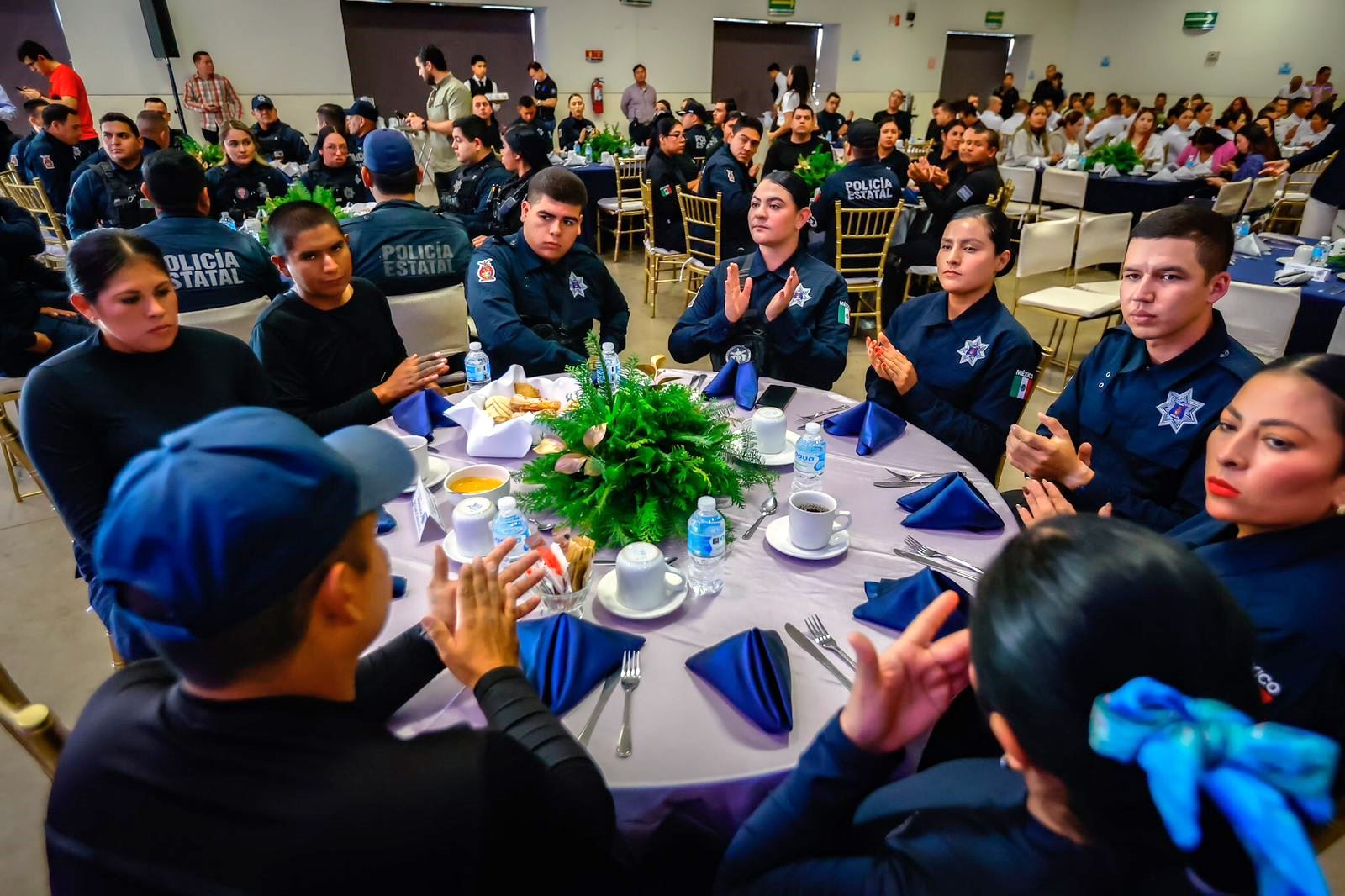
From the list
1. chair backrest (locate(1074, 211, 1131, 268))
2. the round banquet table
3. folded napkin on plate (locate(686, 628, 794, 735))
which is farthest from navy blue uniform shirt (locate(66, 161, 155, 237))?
chair backrest (locate(1074, 211, 1131, 268))

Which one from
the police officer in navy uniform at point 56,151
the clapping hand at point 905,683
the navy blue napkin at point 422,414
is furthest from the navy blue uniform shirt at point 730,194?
the police officer in navy uniform at point 56,151

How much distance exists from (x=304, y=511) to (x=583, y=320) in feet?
7.91

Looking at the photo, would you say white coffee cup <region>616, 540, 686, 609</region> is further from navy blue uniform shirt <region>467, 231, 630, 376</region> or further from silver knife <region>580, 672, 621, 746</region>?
navy blue uniform shirt <region>467, 231, 630, 376</region>

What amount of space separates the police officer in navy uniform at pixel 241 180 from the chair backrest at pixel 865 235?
394cm

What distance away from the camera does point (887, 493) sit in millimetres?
1775

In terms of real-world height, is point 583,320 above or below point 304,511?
below

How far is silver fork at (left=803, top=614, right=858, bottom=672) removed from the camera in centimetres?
126

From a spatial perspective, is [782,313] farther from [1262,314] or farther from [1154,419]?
[1262,314]

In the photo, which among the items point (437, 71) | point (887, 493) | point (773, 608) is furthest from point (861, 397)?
point (437, 71)

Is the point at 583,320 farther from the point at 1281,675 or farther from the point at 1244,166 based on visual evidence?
the point at 1244,166

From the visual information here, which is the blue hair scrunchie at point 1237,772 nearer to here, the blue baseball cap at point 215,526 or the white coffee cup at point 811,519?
the blue baseball cap at point 215,526

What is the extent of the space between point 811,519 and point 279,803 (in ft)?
3.45

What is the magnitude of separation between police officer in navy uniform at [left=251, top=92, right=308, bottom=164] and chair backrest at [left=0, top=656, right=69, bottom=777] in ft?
22.2

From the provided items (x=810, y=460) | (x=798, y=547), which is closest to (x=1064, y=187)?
(x=810, y=460)
